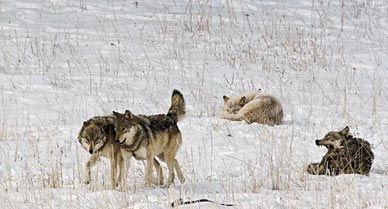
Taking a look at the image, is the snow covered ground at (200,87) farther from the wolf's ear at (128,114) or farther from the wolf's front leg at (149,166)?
the wolf's ear at (128,114)

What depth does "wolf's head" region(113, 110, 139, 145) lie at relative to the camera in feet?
27.2

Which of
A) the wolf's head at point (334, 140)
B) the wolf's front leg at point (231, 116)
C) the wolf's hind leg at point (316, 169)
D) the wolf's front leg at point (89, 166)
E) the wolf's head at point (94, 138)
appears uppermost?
the wolf's front leg at point (231, 116)

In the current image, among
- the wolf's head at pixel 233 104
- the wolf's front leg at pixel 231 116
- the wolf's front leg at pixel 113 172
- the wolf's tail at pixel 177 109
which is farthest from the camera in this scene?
the wolf's head at pixel 233 104

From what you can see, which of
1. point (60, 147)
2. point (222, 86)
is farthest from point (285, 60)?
point (60, 147)

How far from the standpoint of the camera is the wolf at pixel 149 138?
8.30 metres

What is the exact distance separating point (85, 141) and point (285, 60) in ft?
27.2

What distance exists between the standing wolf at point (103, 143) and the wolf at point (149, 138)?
8cm

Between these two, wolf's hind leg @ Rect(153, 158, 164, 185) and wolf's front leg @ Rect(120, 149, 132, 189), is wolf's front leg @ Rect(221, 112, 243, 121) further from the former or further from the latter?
wolf's front leg @ Rect(120, 149, 132, 189)

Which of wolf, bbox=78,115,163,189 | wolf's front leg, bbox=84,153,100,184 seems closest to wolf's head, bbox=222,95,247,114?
wolf's front leg, bbox=84,153,100,184

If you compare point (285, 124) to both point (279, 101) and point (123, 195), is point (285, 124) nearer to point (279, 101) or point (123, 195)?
point (279, 101)

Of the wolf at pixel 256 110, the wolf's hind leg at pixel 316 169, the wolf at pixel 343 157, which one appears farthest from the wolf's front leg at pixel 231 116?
the wolf's hind leg at pixel 316 169

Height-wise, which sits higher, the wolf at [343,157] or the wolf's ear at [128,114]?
the wolf's ear at [128,114]

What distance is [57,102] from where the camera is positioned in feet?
43.0

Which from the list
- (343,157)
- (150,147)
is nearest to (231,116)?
(343,157)
